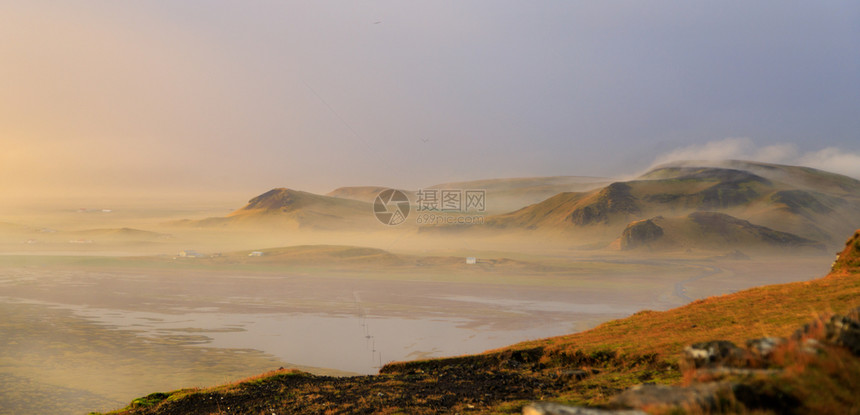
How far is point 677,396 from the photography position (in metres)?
9.68

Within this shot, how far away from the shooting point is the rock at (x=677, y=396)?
9.22 metres

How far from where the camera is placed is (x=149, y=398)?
32.3 metres

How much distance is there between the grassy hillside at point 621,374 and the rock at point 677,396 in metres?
0.09

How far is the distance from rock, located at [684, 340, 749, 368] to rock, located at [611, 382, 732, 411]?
169cm

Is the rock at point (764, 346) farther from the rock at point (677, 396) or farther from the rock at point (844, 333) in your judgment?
the rock at point (677, 396)

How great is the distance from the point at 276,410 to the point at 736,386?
20247 millimetres

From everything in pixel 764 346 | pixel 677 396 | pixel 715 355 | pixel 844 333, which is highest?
pixel 844 333

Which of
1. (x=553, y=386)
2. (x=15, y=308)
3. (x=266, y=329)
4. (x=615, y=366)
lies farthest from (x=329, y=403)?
(x=15, y=308)

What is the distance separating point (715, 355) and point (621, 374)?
12.0m

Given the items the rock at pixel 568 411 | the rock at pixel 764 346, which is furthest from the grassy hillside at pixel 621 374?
the rock at pixel 568 411

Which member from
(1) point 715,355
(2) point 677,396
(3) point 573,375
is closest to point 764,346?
(1) point 715,355

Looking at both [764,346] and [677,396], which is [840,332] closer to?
[764,346]

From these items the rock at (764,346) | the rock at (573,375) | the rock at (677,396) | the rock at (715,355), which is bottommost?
the rock at (573,375)

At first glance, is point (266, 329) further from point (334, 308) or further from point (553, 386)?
point (553, 386)
